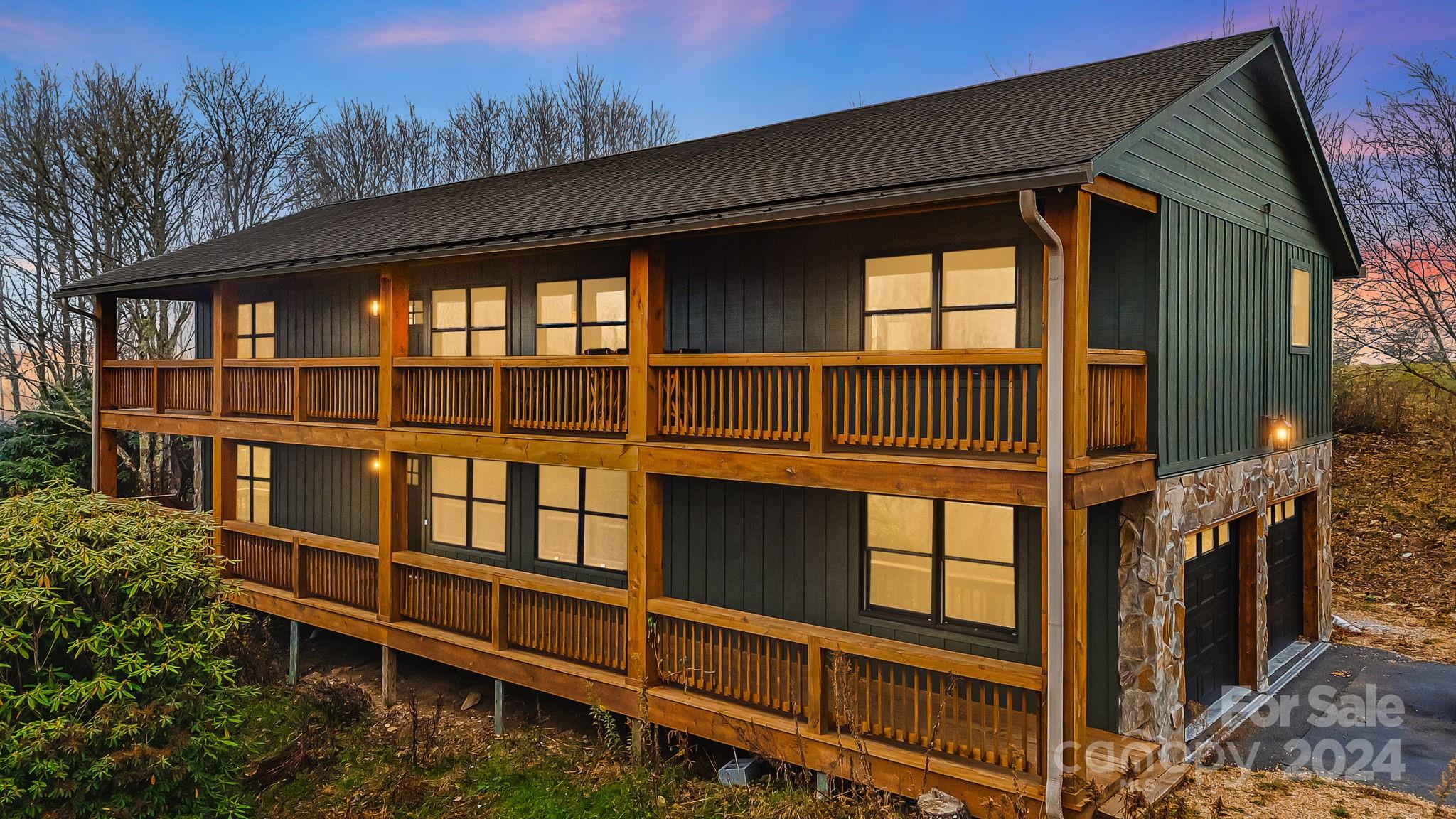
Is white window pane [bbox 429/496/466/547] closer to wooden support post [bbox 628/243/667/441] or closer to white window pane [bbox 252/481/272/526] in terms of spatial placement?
white window pane [bbox 252/481/272/526]

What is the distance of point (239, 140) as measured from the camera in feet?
96.2

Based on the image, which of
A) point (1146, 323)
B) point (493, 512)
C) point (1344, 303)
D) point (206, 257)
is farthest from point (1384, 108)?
point (206, 257)

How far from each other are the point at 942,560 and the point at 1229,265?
524cm

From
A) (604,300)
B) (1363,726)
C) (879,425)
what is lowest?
(1363,726)

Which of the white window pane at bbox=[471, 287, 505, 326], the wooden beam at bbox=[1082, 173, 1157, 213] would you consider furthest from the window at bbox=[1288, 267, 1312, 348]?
the white window pane at bbox=[471, 287, 505, 326]

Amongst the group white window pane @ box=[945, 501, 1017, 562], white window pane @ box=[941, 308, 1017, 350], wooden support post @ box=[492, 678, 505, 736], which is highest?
white window pane @ box=[941, 308, 1017, 350]

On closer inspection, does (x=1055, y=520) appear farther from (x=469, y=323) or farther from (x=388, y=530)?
(x=469, y=323)

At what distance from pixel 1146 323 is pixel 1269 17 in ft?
77.5

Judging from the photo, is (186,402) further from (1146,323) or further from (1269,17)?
(1269,17)

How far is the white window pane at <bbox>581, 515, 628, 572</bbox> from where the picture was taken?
36.9ft

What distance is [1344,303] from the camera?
859 inches

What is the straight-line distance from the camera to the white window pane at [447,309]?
13.1m

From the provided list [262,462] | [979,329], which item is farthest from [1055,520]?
[262,462]

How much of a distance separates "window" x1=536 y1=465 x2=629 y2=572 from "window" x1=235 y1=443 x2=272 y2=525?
22.5 feet
